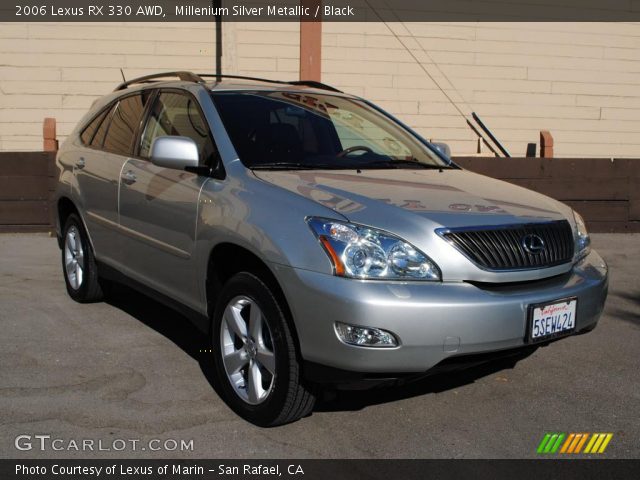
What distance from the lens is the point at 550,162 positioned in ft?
32.2

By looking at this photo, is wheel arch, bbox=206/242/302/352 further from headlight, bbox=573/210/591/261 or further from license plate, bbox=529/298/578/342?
headlight, bbox=573/210/591/261

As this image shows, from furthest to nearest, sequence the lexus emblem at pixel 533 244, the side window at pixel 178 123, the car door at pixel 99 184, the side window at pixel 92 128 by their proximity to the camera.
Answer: the side window at pixel 92 128 → the car door at pixel 99 184 → the side window at pixel 178 123 → the lexus emblem at pixel 533 244

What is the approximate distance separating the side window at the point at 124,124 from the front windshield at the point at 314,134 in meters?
0.90

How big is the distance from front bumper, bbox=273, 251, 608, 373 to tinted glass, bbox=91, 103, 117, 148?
9.23ft

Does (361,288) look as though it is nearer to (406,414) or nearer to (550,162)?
(406,414)

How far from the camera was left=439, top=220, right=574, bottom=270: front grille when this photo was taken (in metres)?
3.39

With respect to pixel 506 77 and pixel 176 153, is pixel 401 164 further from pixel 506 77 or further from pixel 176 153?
pixel 506 77

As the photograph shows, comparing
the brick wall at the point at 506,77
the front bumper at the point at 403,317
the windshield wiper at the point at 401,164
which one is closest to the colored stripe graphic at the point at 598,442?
the front bumper at the point at 403,317

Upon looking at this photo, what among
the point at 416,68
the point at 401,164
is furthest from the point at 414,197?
the point at 416,68

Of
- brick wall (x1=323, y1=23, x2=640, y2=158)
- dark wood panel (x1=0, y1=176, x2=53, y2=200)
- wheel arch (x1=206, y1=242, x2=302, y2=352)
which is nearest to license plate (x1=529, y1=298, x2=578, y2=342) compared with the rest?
wheel arch (x1=206, y1=242, x2=302, y2=352)

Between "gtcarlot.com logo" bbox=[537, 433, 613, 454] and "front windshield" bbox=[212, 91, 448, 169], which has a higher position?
"front windshield" bbox=[212, 91, 448, 169]

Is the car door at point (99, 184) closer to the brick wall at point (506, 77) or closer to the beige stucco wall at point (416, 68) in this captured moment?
the beige stucco wall at point (416, 68)

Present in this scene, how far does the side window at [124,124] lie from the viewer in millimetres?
5168

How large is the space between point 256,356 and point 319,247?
0.72 m
